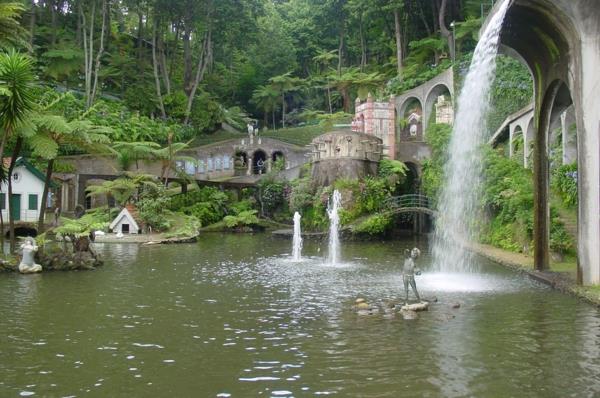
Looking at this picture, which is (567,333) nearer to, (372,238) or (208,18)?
(372,238)

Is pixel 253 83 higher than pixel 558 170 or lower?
higher

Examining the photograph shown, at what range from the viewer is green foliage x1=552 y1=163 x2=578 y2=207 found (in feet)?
67.2

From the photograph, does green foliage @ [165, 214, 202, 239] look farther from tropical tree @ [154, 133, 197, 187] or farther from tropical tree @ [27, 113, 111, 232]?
tropical tree @ [27, 113, 111, 232]

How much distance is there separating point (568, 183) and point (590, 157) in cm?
861

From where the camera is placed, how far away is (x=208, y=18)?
46.4 meters

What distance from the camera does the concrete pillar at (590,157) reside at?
12.7 metres

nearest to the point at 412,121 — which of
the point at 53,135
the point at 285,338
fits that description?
the point at 53,135

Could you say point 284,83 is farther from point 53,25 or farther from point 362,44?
point 53,25

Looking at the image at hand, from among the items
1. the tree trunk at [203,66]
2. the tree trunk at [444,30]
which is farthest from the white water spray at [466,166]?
the tree trunk at [203,66]

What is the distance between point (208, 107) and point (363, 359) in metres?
47.6

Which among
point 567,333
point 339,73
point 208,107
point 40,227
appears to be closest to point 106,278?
point 40,227

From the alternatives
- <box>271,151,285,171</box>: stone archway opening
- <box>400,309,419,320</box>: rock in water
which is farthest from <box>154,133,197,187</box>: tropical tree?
<box>400,309,419,320</box>: rock in water

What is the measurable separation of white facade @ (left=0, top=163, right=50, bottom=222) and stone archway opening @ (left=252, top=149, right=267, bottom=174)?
1877 cm

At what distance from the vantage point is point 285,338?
967cm
